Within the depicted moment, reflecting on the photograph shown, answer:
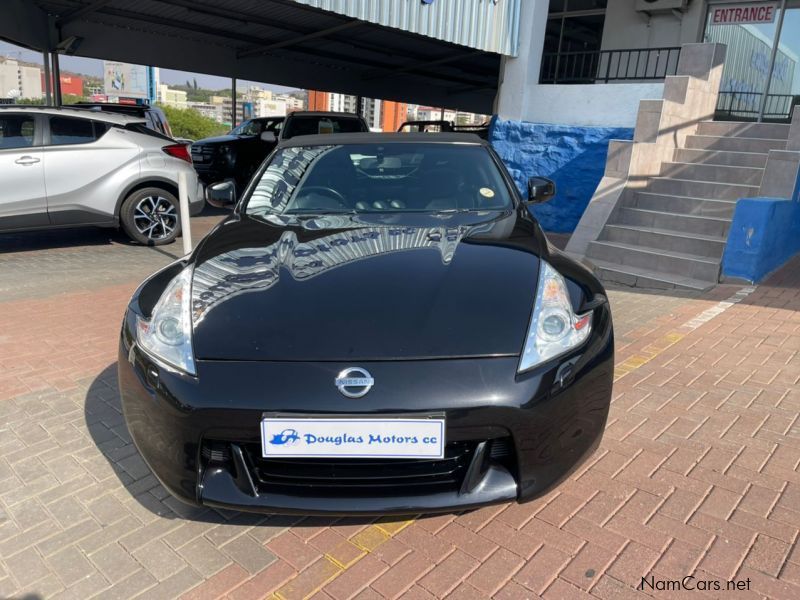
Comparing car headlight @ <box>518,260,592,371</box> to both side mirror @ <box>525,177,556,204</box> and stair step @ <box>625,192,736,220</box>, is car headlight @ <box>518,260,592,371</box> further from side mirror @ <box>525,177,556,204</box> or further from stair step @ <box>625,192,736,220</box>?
stair step @ <box>625,192,736,220</box>

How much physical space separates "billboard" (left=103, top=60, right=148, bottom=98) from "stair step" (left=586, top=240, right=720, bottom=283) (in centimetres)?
3409

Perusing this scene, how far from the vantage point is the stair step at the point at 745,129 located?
8383mm

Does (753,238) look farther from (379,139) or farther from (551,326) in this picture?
(551,326)

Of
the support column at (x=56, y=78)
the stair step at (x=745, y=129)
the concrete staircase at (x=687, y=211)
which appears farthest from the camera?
the support column at (x=56, y=78)

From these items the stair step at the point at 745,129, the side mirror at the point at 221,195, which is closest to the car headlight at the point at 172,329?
the side mirror at the point at 221,195

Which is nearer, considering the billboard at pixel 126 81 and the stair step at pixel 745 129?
the stair step at pixel 745 129

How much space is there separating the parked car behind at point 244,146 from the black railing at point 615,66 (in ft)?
12.9

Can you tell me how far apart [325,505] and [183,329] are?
33.0 inches

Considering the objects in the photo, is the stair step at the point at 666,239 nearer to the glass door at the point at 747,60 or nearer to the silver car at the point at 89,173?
the glass door at the point at 747,60

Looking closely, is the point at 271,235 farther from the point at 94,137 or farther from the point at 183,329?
the point at 94,137

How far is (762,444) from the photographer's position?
314cm

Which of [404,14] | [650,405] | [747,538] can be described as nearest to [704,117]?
[404,14]

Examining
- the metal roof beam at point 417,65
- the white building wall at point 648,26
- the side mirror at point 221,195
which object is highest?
the white building wall at point 648,26

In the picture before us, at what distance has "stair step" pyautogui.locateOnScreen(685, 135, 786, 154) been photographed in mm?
8219
